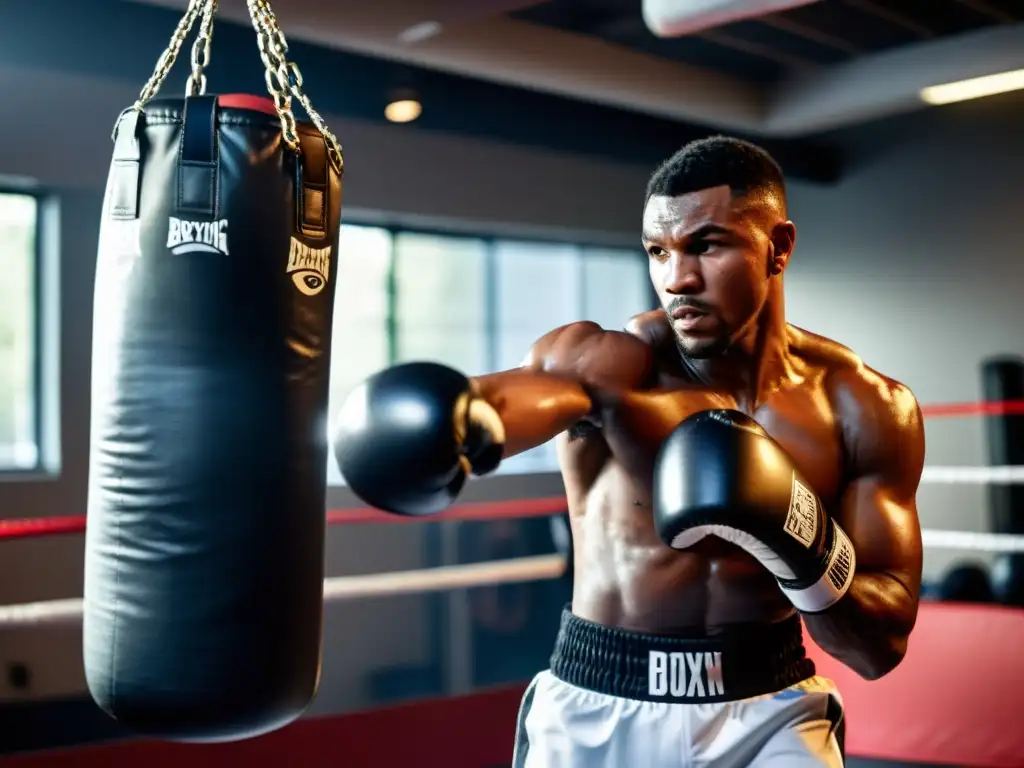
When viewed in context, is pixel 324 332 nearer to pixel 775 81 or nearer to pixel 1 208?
pixel 1 208

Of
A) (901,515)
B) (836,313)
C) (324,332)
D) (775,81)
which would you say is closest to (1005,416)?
(836,313)

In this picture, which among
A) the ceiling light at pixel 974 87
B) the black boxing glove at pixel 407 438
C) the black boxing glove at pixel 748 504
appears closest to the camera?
the black boxing glove at pixel 407 438

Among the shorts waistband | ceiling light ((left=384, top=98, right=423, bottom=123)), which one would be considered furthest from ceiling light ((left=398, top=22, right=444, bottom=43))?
the shorts waistband

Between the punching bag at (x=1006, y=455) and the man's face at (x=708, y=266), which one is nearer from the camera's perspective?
the man's face at (x=708, y=266)

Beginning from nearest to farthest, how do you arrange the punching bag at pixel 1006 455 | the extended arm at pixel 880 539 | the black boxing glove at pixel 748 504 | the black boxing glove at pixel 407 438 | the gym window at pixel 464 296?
the black boxing glove at pixel 407 438 → the black boxing glove at pixel 748 504 → the extended arm at pixel 880 539 → the punching bag at pixel 1006 455 → the gym window at pixel 464 296

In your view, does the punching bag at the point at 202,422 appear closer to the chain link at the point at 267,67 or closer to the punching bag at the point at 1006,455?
the chain link at the point at 267,67

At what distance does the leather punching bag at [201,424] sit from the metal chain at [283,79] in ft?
0.07

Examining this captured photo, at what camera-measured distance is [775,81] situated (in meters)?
6.40

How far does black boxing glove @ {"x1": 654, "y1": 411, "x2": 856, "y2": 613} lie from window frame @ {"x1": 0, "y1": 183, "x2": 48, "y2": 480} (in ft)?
14.1

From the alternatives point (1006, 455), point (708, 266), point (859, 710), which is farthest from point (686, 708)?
point (1006, 455)

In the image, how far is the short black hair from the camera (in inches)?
61.0

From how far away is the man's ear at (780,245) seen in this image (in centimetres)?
160

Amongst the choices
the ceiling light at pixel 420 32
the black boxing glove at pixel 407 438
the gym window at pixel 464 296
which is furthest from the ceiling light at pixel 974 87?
the black boxing glove at pixel 407 438

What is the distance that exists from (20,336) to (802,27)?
3885mm
